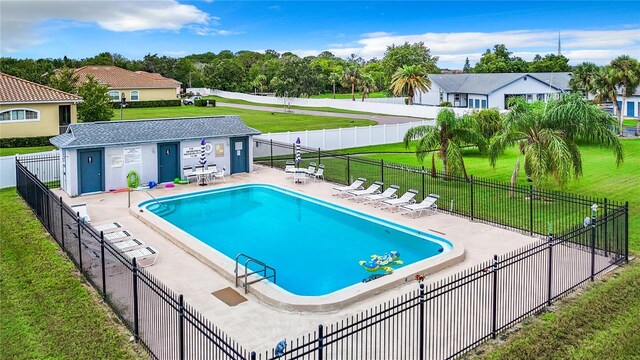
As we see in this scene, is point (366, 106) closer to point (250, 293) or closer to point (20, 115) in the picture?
point (20, 115)

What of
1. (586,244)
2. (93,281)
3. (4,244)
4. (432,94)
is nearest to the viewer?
(93,281)

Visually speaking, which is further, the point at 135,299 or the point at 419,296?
the point at 135,299

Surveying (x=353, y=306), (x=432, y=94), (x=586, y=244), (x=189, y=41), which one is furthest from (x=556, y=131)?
(x=189, y=41)

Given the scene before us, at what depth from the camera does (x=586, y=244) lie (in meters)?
14.6

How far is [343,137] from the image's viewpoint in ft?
124

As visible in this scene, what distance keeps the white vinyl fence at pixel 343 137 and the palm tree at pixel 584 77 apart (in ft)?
66.9

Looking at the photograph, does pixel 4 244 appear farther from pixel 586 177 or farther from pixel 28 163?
pixel 586 177

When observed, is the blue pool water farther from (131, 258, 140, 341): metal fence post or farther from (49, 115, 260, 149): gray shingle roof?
(131, 258, 140, 341): metal fence post

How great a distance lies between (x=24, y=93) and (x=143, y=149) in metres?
15.7

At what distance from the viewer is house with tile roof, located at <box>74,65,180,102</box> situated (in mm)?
68500

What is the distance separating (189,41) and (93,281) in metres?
125

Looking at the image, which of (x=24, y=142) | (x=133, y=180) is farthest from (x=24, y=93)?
(x=133, y=180)

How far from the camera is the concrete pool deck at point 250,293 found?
10.9 meters

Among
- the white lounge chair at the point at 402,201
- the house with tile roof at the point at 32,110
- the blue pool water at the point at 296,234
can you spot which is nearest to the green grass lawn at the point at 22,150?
the house with tile roof at the point at 32,110
